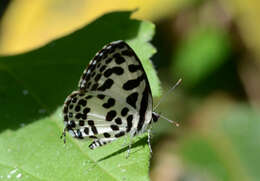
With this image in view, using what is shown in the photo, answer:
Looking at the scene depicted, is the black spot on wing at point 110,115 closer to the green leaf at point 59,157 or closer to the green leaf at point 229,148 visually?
the green leaf at point 59,157

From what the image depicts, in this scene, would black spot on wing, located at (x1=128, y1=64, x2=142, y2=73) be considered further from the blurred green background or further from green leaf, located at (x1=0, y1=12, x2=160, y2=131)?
the blurred green background

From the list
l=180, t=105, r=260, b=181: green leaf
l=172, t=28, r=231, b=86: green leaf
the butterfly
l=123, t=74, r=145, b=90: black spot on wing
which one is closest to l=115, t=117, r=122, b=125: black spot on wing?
the butterfly

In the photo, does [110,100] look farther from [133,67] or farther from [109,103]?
[133,67]

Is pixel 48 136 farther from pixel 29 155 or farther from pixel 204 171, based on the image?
pixel 204 171

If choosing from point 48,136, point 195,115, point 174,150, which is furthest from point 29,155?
point 195,115

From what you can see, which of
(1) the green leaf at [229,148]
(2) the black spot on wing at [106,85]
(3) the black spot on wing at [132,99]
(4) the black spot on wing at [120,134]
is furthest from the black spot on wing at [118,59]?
(1) the green leaf at [229,148]

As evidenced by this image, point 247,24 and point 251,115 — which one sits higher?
point 247,24
